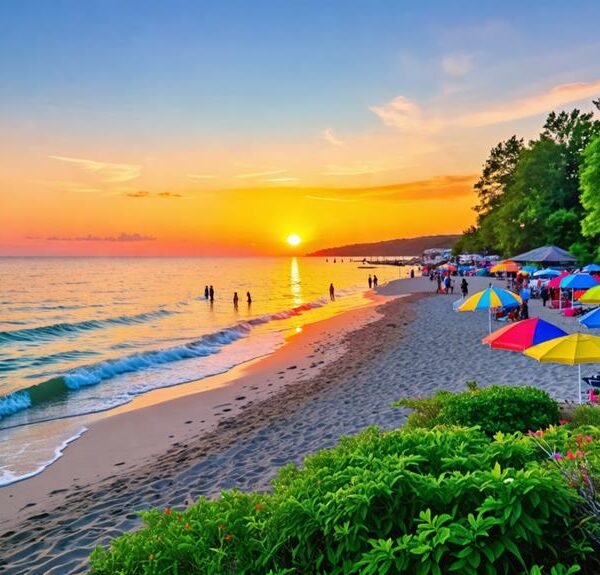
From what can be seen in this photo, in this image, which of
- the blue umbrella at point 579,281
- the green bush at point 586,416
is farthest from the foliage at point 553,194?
the green bush at point 586,416

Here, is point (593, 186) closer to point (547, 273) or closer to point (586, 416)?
point (547, 273)

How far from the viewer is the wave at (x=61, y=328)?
98.4 ft

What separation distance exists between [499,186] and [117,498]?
79.5 meters

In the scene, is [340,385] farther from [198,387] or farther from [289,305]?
[289,305]

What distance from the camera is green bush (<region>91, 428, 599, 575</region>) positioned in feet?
9.25

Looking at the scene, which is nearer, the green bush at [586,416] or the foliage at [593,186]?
the green bush at [586,416]

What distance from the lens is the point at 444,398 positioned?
22.0 feet

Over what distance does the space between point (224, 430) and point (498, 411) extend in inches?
298

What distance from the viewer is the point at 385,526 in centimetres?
312

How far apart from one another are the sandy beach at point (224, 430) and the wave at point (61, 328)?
1669 centimetres

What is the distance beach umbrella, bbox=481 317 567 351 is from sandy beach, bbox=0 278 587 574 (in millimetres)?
2763

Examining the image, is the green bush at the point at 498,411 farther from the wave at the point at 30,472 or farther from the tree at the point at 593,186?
the tree at the point at 593,186

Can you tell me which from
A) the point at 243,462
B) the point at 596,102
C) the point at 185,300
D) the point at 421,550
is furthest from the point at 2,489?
the point at 596,102

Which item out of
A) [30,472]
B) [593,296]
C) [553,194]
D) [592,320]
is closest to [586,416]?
[592,320]
